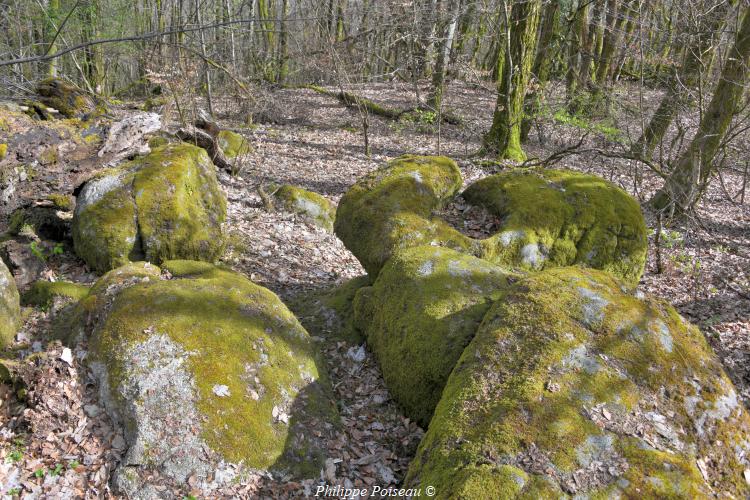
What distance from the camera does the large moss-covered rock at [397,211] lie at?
226 inches

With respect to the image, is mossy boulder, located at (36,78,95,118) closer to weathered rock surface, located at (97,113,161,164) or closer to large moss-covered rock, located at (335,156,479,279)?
weathered rock surface, located at (97,113,161,164)

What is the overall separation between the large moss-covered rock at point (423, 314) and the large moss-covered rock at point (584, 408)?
0.60 m

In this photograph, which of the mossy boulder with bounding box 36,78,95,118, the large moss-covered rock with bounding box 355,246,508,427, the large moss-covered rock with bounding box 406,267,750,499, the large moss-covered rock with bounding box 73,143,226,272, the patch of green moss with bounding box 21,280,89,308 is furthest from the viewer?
the mossy boulder with bounding box 36,78,95,118

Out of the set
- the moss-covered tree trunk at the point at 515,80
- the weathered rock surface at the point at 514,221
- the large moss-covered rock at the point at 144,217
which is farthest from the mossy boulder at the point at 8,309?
the moss-covered tree trunk at the point at 515,80

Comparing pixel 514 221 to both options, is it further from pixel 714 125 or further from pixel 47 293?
pixel 47 293

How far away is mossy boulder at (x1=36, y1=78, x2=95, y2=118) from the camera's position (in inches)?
344

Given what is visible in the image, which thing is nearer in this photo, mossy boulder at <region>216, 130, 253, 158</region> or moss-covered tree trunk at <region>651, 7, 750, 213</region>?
moss-covered tree trunk at <region>651, 7, 750, 213</region>

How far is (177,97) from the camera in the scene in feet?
35.0

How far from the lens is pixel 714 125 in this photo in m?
8.18

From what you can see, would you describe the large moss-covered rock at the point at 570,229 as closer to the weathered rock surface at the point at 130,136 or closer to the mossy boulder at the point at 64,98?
the weathered rock surface at the point at 130,136

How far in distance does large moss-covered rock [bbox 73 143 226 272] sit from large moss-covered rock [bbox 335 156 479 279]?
6.58 ft

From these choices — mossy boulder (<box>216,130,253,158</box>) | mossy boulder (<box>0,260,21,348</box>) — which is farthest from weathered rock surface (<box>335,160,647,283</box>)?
mossy boulder (<box>216,130,253,158</box>)

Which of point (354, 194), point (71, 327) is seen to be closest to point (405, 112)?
point (354, 194)

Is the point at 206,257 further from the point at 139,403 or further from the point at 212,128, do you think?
the point at 212,128
